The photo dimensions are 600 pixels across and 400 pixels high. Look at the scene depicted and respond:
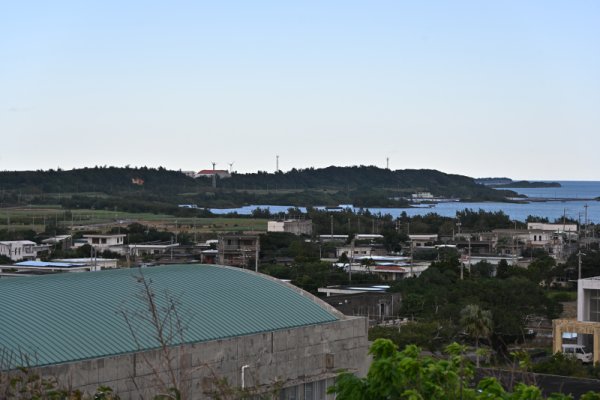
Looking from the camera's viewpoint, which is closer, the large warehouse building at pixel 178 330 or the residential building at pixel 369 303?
the large warehouse building at pixel 178 330

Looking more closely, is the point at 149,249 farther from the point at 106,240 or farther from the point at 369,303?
the point at 369,303

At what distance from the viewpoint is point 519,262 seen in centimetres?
6322

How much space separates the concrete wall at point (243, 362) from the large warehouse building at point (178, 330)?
0.05 feet

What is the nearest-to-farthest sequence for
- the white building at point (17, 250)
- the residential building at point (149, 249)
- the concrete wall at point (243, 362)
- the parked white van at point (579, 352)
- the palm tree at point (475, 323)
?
1. the concrete wall at point (243, 362)
2. the palm tree at point (475, 323)
3. the parked white van at point (579, 352)
4. the white building at point (17, 250)
5. the residential building at point (149, 249)

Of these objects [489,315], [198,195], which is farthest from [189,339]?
[198,195]

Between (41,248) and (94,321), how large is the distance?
55244 millimetres

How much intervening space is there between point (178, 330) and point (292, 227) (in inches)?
3077

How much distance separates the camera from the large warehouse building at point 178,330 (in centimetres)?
1545

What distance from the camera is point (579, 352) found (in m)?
31.7

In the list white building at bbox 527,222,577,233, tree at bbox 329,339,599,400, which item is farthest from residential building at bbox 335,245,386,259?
tree at bbox 329,339,599,400

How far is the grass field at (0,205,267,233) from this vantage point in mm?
99000

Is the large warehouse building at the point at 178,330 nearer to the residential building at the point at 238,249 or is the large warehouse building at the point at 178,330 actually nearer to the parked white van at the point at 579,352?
the parked white van at the point at 579,352

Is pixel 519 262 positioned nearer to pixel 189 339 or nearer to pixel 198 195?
pixel 189 339

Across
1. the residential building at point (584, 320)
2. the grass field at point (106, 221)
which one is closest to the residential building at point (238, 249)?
the grass field at point (106, 221)
